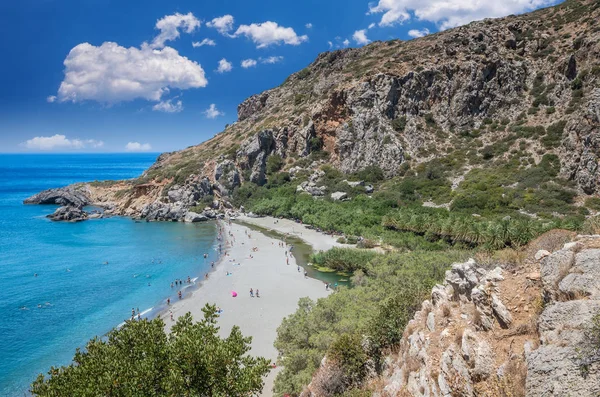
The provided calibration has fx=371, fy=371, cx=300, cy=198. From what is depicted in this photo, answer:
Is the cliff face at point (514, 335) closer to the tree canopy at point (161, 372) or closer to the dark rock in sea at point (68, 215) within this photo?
the tree canopy at point (161, 372)

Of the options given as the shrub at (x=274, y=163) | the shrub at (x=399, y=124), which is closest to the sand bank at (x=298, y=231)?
the shrub at (x=274, y=163)

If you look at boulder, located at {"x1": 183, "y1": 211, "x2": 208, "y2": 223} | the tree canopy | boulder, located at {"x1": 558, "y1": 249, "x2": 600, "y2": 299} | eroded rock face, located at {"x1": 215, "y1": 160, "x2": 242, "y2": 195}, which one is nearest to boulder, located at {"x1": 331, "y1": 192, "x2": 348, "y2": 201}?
boulder, located at {"x1": 183, "y1": 211, "x2": 208, "y2": 223}

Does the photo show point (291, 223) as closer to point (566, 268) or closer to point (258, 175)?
point (258, 175)

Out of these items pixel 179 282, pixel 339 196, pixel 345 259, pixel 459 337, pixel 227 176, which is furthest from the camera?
pixel 227 176

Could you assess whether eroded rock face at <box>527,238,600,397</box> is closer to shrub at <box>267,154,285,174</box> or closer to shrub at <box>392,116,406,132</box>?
shrub at <box>392,116,406,132</box>

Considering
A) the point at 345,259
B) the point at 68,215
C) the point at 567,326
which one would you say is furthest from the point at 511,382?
the point at 68,215

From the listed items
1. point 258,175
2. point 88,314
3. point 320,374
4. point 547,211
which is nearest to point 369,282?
point 320,374

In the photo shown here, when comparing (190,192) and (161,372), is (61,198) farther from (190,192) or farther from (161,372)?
(161,372)

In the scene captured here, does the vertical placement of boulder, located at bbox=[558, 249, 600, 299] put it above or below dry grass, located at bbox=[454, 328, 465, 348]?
above
